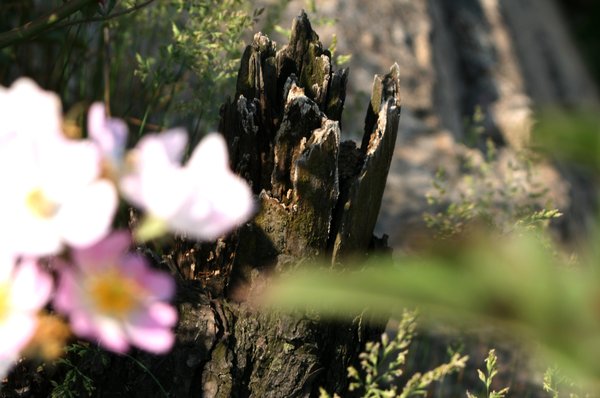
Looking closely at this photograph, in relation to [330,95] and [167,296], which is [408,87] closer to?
[330,95]

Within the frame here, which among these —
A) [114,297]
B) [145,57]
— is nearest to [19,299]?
[114,297]

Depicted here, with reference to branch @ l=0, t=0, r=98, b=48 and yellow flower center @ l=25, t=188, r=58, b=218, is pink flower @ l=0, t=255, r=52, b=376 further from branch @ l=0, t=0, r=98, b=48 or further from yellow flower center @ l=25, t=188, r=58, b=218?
branch @ l=0, t=0, r=98, b=48

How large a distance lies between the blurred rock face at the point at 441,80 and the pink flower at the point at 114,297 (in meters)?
1.97

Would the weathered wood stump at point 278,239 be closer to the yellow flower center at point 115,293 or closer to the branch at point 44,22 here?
the branch at point 44,22

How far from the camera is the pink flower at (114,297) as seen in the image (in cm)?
62

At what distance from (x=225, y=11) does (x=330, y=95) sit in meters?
0.45

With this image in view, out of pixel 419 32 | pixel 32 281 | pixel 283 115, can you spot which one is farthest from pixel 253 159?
pixel 419 32

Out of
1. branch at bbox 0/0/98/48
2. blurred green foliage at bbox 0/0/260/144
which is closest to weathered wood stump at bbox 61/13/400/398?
blurred green foliage at bbox 0/0/260/144

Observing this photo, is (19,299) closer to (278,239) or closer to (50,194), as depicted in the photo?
(50,194)

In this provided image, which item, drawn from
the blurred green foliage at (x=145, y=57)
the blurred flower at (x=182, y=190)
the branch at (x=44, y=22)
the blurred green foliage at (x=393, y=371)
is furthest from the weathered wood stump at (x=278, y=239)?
the blurred flower at (x=182, y=190)

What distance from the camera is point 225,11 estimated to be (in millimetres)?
2006

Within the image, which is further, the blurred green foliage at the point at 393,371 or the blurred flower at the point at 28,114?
the blurred green foliage at the point at 393,371

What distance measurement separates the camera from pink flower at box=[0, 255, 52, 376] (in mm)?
617

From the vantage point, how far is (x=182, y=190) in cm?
64
